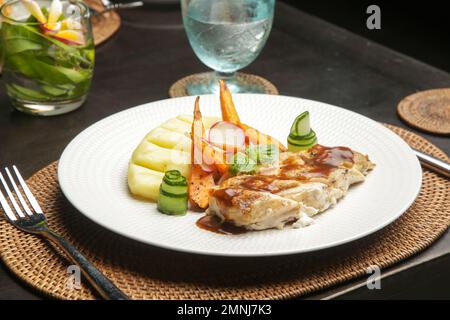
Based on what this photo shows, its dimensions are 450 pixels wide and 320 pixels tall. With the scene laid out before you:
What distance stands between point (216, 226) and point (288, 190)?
0.12 m

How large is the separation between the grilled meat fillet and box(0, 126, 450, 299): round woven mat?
0.06 m

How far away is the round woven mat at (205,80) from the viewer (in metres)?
1.81

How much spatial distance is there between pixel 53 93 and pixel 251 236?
711 mm

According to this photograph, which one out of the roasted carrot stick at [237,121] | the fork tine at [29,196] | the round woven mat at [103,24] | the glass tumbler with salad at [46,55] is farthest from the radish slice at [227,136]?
the round woven mat at [103,24]

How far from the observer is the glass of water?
167cm

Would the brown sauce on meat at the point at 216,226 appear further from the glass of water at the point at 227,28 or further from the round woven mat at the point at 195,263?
the glass of water at the point at 227,28

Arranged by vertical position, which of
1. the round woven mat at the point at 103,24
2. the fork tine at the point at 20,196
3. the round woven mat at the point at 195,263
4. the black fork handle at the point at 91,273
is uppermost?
the black fork handle at the point at 91,273

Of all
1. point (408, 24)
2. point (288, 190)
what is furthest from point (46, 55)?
point (408, 24)

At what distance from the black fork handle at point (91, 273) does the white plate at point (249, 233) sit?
55 millimetres

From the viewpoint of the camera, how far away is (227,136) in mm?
1346

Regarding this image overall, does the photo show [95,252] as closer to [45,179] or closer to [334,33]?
[45,179]

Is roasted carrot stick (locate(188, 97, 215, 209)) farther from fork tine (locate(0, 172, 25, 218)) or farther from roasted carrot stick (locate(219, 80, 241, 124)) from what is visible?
fork tine (locate(0, 172, 25, 218))

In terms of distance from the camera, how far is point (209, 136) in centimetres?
134
